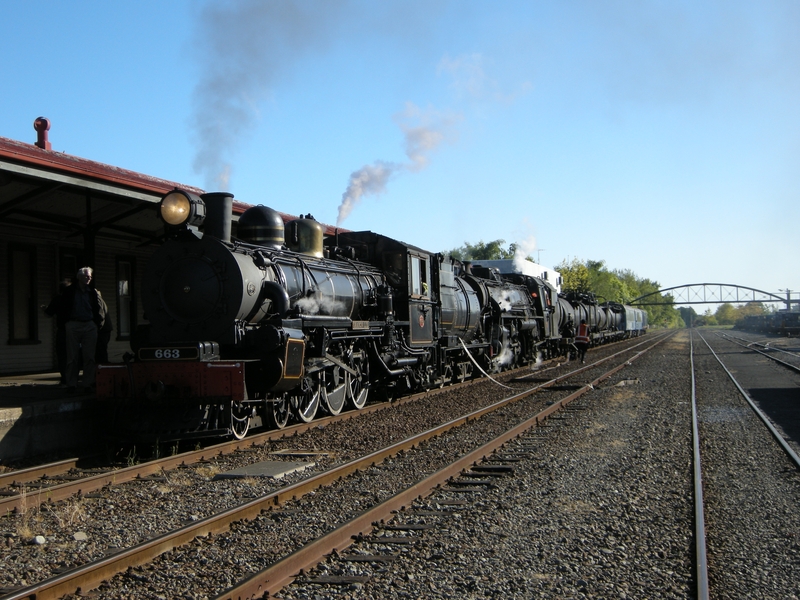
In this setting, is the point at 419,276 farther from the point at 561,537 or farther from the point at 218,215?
the point at 561,537

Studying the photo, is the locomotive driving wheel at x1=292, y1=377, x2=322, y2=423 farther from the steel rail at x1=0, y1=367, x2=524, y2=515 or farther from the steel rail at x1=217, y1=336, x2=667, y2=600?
the steel rail at x1=217, y1=336, x2=667, y2=600

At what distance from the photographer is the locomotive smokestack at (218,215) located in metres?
9.32

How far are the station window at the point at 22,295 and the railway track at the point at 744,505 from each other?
11564 mm

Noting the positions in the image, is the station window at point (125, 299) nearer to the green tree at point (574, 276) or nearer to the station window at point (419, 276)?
the station window at point (419, 276)

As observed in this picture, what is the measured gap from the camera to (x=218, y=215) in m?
9.36

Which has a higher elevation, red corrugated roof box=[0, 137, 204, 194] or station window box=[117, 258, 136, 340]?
red corrugated roof box=[0, 137, 204, 194]

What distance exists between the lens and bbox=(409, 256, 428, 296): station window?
1402cm

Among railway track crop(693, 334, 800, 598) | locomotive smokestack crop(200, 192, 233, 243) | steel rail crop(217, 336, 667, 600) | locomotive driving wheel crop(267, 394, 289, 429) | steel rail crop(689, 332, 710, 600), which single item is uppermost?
locomotive smokestack crop(200, 192, 233, 243)

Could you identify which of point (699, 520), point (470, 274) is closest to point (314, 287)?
point (699, 520)

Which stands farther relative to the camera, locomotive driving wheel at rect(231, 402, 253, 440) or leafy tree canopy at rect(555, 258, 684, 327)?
leafy tree canopy at rect(555, 258, 684, 327)

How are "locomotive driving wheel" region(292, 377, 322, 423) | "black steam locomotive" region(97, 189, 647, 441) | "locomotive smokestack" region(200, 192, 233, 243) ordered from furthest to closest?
"locomotive driving wheel" region(292, 377, 322, 423), "locomotive smokestack" region(200, 192, 233, 243), "black steam locomotive" region(97, 189, 647, 441)

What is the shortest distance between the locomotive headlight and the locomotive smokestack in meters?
0.30

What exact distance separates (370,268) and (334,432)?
4.28 meters

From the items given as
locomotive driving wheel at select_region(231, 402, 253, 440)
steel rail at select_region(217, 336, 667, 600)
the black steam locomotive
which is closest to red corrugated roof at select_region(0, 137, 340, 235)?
the black steam locomotive
